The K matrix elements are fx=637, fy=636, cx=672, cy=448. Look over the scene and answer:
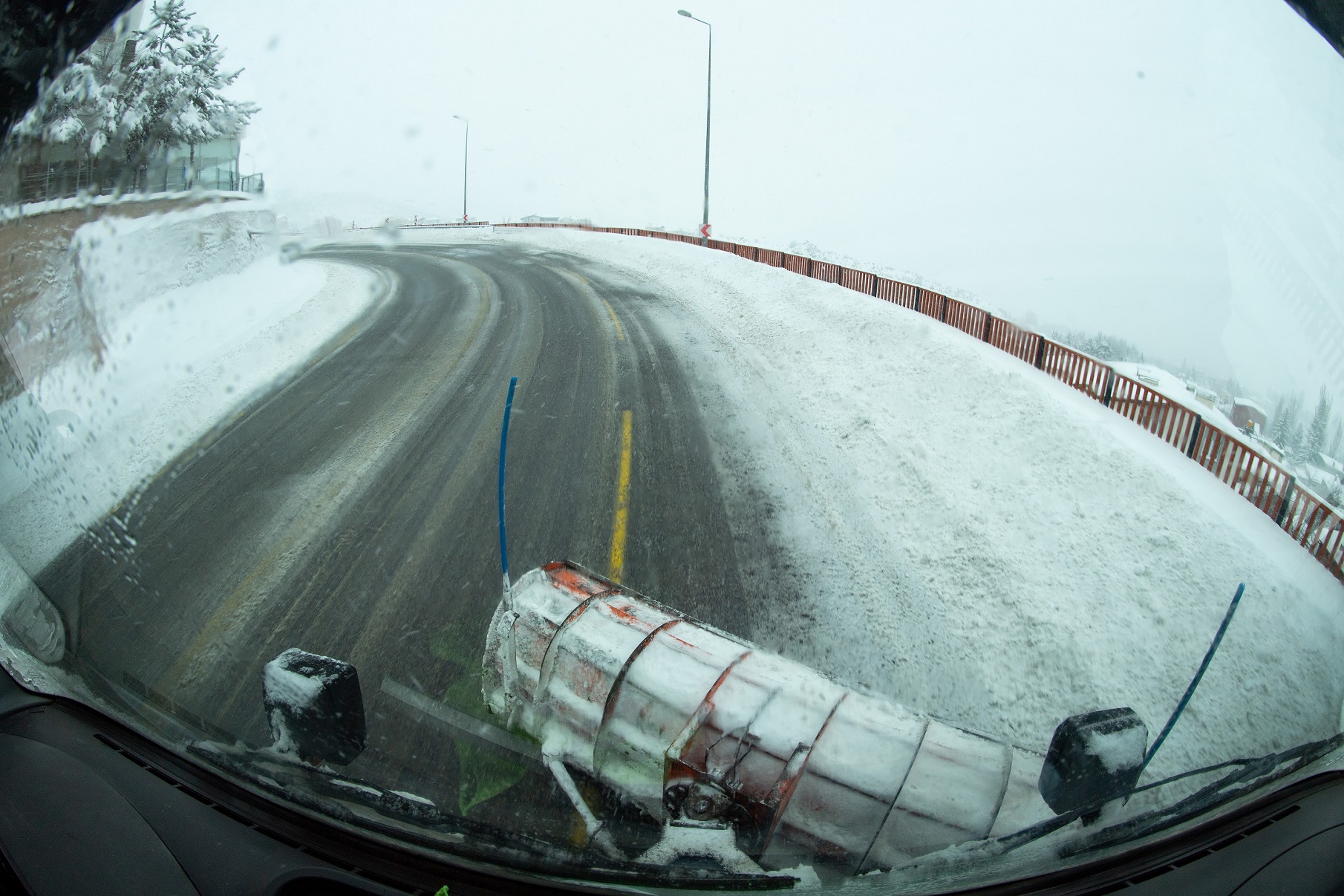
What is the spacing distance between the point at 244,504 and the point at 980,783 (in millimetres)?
4069

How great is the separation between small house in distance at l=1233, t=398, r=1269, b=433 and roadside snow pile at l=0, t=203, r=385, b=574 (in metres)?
3.11

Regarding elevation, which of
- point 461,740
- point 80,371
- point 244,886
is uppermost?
point 80,371

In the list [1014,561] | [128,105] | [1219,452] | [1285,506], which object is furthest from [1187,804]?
[128,105]

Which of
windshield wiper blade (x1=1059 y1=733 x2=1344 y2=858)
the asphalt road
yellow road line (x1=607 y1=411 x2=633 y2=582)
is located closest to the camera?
windshield wiper blade (x1=1059 y1=733 x2=1344 y2=858)

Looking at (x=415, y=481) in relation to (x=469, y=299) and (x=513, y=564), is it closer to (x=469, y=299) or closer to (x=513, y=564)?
(x=513, y=564)

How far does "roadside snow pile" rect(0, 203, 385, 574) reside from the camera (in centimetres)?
195

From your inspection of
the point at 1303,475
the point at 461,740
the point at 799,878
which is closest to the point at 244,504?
the point at 461,740

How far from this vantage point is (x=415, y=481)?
462cm

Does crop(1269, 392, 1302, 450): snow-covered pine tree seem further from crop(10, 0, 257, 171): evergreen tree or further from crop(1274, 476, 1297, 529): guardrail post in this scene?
crop(10, 0, 257, 171): evergreen tree

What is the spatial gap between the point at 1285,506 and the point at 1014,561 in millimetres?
2035

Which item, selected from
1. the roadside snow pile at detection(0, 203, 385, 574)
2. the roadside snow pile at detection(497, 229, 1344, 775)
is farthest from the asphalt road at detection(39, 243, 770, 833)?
the roadside snow pile at detection(497, 229, 1344, 775)

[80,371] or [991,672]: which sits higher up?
[80,371]

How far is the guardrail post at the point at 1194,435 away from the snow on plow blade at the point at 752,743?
1.47 m

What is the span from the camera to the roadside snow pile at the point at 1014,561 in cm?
190
